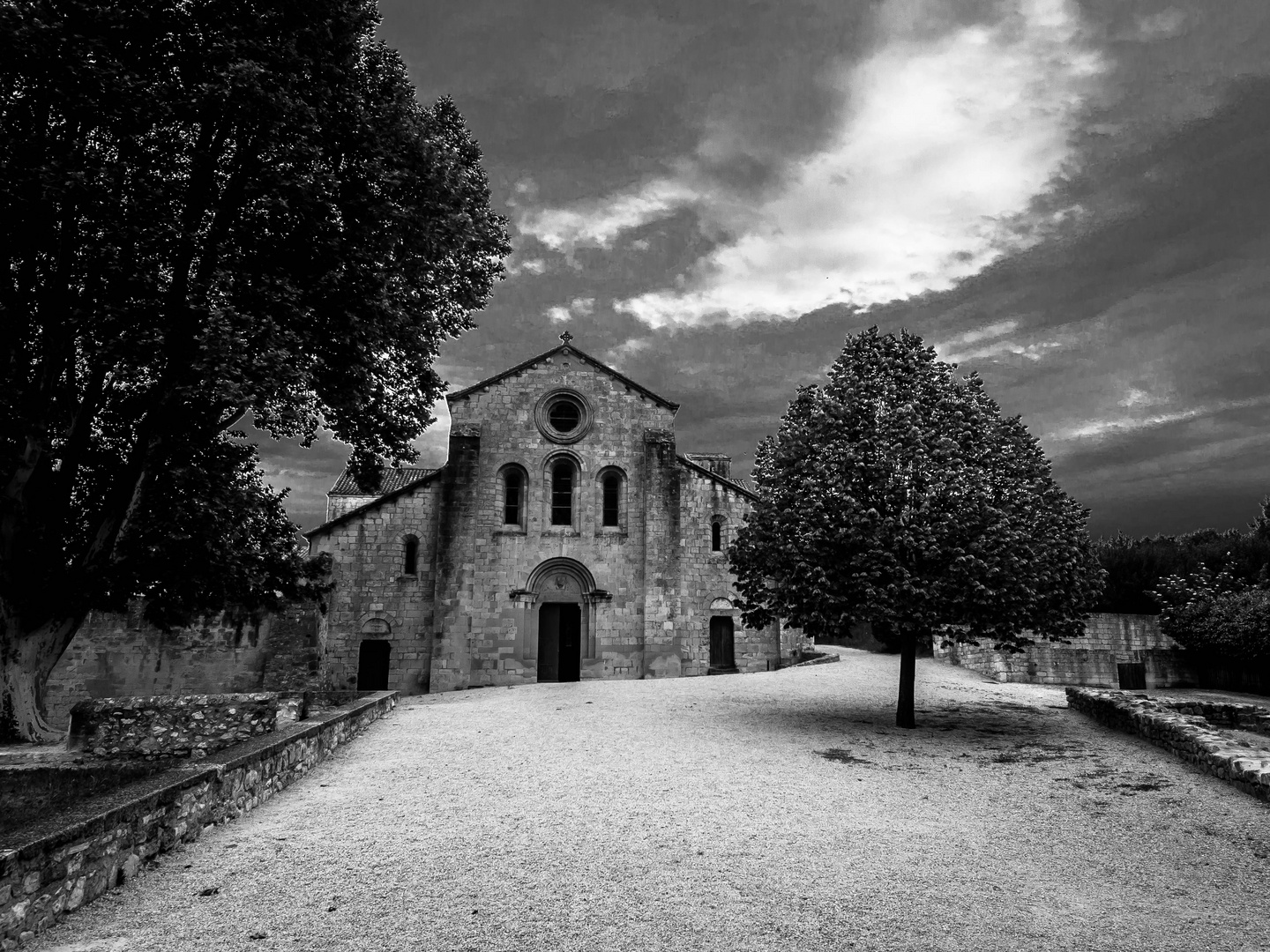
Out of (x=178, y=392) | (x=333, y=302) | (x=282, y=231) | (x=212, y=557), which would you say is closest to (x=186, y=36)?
(x=282, y=231)

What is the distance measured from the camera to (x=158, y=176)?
13133 mm

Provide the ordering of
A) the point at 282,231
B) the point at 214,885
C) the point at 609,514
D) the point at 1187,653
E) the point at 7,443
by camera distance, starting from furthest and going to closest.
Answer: the point at 609,514, the point at 1187,653, the point at 282,231, the point at 7,443, the point at 214,885

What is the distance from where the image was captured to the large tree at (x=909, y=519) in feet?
44.3

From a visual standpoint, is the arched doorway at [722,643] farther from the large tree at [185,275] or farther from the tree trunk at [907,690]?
the large tree at [185,275]

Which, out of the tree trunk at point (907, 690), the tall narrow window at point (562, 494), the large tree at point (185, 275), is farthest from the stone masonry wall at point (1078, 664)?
the large tree at point (185, 275)

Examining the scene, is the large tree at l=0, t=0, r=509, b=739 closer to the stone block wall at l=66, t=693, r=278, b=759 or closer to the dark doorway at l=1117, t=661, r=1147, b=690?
the stone block wall at l=66, t=693, r=278, b=759

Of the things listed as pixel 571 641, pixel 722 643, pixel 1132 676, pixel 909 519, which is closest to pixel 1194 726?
pixel 909 519

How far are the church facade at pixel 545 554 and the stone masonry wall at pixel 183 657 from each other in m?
2.37

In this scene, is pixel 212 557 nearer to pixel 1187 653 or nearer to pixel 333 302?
pixel 333 302

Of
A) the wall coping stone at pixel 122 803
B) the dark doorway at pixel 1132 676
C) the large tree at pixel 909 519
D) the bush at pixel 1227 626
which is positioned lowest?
the dark doorway at pixel 1132 676

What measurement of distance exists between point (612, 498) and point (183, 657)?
15.0 m

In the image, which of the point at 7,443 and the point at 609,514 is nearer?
the point at 7,443

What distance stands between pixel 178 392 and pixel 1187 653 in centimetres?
3100

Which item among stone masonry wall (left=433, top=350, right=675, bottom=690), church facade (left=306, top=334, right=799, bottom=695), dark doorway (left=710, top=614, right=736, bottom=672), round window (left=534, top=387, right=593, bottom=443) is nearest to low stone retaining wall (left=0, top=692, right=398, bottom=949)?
stone masonry wall (left=433, top=350, right=675, bottom=690)
